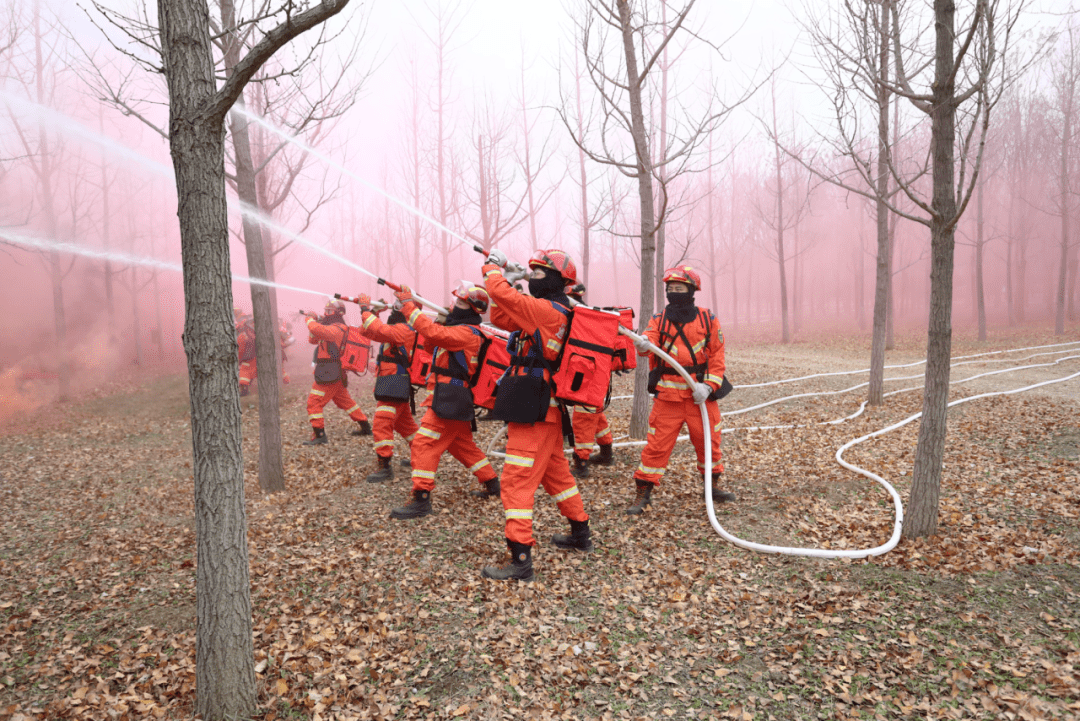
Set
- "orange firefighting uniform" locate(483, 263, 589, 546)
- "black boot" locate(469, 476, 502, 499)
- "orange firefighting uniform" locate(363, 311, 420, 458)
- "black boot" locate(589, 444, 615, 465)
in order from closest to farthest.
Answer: "orange firefighting uniform" locate(483, 263, 589, 546), "black boot" locate(469, 476, 502, 499), "orange firefighting uniform" locate(363, 311, 420, 458), "black boot" locate(589, 444, 615, 465)

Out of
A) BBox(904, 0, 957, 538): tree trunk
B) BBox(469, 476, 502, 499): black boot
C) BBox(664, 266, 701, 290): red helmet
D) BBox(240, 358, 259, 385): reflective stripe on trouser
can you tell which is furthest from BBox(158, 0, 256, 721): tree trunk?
BBox(240, 358, 259, 385): reflective stripe on trouser

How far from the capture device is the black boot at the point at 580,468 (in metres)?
6.98

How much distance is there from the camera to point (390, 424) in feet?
23.6

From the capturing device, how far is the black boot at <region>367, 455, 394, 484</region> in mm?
7008

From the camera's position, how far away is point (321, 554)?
4.86m

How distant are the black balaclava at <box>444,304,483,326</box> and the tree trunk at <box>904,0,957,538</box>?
4.00 metres

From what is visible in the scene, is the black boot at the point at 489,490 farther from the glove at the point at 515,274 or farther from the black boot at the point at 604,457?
the glove at the point at 515,274

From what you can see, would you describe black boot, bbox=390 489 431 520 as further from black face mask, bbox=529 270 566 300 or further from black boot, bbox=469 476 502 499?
black face mask, bbox=529 270 566 300

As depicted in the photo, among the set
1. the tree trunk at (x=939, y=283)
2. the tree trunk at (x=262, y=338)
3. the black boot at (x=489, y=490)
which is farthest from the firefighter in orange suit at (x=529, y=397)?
the tree trunk at (x=262, y=338)

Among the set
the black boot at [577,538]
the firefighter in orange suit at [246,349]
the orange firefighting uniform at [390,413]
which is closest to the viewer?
the black boot at [577,538]

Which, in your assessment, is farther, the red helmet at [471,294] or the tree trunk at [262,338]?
the tree trunk at [262,338]

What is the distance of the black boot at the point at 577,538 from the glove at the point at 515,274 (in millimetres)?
2191

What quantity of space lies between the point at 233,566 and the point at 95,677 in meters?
1.27

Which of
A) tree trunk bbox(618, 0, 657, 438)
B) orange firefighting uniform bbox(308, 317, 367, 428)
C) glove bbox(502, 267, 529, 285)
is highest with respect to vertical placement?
tree trunk bbox(618, 0, 657, 438)
